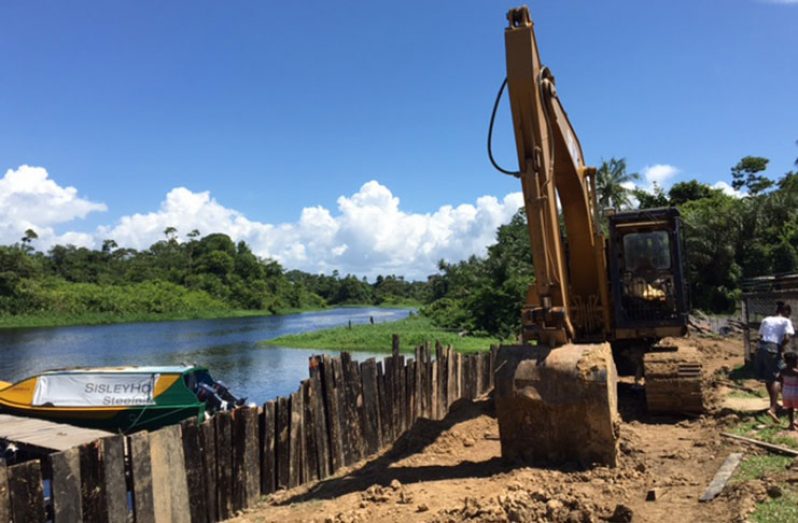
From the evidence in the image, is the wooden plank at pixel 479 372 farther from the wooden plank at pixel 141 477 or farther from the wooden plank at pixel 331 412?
the wooden plank at pixel 141 477

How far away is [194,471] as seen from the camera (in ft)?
19.1

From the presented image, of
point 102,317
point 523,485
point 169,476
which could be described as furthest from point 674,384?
point 102,317

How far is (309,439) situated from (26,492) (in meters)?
3.43

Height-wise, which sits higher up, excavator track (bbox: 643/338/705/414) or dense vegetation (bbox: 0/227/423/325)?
dense vegetation (bbox: 0/227/423/325)

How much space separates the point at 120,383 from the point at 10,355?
25.6 metres

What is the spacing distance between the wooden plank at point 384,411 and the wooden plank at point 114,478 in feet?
13.5

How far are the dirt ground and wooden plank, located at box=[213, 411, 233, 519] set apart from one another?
0.71 feet

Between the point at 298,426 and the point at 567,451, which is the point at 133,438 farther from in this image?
the point at 567,451

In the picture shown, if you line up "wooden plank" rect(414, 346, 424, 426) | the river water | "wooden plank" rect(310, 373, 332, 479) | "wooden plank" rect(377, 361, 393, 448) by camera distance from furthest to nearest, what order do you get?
1. the river water
2. "wooden plank" rect(414, 346, 424, 426)
3. "wooden plank" rect(377, 361, 393, 448)
4. "wooden plank" rect(310, 373, 332, 479)

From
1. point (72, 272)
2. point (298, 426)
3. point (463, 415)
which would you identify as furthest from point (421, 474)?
point (72, 272)

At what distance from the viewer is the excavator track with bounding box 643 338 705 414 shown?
8391 millimetres

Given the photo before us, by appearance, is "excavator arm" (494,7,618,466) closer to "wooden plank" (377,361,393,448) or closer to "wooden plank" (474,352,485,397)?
"wooden plank" (377,361,393,448)

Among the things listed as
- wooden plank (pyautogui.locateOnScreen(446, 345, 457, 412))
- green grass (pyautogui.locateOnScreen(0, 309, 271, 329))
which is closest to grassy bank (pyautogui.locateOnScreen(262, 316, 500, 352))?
wooden plank (pyautogui.locateOnScreen(446, 345, 457, 412))

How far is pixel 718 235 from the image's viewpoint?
103 feet
